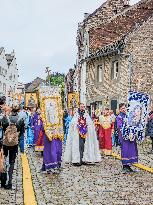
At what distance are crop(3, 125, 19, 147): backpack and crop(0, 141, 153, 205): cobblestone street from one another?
0.92 metres

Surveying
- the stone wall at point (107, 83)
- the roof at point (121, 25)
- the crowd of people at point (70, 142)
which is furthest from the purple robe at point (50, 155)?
the roof at point (121, 25)

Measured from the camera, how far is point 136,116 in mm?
12812

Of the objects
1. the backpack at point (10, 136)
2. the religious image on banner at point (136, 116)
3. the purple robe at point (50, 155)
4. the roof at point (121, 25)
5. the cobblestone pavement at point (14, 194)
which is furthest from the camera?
the roof at point (121, 25)

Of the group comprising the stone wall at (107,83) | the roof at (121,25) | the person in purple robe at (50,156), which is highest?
the roof at (121,25)

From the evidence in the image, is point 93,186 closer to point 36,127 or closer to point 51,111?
point 51,111

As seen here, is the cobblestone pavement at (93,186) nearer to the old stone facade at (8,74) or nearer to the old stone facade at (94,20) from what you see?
the old stone facade at (94,20)

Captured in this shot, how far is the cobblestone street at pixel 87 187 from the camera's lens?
909 cm

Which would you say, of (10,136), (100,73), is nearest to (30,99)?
(100,73)

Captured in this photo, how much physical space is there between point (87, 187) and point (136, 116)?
9.50 ft

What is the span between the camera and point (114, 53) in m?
34.9

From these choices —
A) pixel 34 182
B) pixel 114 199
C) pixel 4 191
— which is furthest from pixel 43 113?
pixel 114 199

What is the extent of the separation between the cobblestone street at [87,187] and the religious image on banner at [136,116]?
983 mm

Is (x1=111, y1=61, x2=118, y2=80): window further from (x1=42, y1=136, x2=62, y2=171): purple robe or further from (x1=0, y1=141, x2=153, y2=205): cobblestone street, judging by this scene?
(x1=42, y1=136, x2=62, y2=171): purple robe

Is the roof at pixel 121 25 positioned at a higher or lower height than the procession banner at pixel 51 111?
higher
